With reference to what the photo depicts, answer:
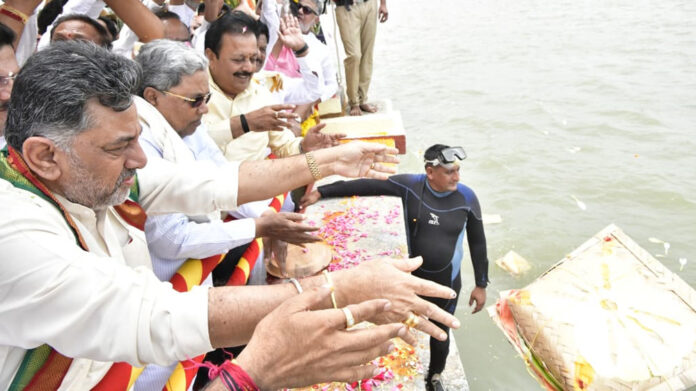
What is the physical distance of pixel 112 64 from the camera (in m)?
1.43

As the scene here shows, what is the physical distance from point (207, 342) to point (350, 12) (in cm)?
581

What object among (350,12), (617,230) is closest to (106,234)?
(617,230)

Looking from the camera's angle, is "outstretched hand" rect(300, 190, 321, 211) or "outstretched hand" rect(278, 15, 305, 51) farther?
"outstretched hand" rect(278, 15, 305, 51)

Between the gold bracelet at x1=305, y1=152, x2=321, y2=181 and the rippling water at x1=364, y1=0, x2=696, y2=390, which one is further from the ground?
the gold bracelet at x1=305, y1=152, x2=321, y2=181

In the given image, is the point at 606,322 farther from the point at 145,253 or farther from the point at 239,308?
the point at 145,253

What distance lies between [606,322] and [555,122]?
22.3ft

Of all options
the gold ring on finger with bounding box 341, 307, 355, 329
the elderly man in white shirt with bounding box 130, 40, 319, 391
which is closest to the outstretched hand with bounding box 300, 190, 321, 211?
the elderly man in white shirt with bounding box 130, 40, 319, 391

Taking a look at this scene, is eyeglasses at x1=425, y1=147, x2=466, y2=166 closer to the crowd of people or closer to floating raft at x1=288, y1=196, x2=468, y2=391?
floating raft at x1=288, y1=196, x2=468, y2=391

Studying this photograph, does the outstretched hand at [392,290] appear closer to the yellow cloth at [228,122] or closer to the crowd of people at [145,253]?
the crowd of people at [145,253]

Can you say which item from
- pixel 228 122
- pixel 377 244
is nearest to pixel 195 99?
pixel 228 122

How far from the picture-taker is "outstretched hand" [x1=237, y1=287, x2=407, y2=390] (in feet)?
4.07

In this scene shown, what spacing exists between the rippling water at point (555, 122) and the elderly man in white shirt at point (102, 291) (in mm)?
3082

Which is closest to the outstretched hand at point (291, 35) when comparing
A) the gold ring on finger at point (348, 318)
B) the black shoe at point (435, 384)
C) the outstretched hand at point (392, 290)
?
the black shoe at point (435, 384)

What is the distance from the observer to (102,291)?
123 centimetres
